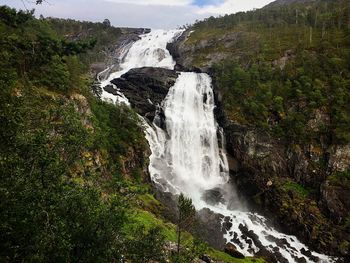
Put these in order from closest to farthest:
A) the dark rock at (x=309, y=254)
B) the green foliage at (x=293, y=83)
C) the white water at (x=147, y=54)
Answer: the dark rock at (x=309, y=254), the green foliage at (x=293, y=83), the white water at (x=147, y=54)

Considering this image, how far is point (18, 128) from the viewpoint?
1317 cm

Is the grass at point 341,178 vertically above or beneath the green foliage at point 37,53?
beneath

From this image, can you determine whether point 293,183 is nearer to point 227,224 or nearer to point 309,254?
point 309,254

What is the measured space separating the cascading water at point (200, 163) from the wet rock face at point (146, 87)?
4.23 ft

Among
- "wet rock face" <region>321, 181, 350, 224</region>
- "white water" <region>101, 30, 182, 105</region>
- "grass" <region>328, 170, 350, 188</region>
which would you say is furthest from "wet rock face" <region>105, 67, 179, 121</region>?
"grass" <region>328, 170, 350, 188</region>

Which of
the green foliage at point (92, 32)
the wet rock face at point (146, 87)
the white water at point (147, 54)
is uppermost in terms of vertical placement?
the green foliage at point (92, 32)

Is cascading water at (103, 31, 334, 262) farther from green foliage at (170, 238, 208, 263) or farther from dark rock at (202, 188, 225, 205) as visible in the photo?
green foliage at (170, 238, 208, 263)

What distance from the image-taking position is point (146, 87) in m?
60.2

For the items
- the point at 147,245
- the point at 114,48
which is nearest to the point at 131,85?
the point at 114,48

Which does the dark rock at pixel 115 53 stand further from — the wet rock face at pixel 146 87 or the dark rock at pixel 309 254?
the dark rock at pixel 309 254

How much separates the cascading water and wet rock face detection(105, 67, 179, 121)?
129 centimetres

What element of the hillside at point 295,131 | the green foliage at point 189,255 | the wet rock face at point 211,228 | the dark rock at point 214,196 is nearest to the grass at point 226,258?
the wet rock face at point 211,228

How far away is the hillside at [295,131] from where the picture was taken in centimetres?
4266

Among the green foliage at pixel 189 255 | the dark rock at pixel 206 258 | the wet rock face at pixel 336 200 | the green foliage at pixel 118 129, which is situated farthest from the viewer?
the green foliage at pixel 118 129
